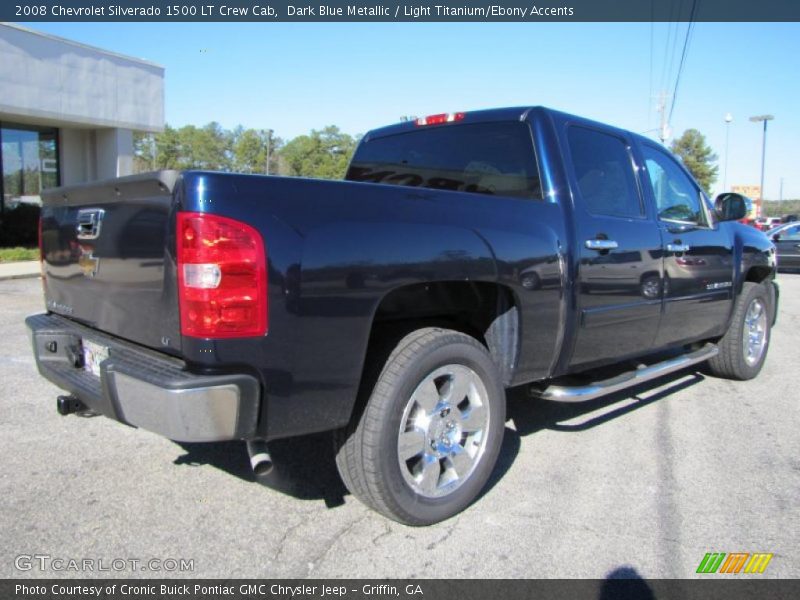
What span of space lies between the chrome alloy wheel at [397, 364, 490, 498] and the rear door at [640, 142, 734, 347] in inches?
74.4

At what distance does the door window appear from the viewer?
14.8 ft

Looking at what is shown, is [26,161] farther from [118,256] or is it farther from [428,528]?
[428,528]

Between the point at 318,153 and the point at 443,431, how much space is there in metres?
58.3

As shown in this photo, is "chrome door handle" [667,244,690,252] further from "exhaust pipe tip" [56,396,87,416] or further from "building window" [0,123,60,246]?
"building window" [0,123,60,246]

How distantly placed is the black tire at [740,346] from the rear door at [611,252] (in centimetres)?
162

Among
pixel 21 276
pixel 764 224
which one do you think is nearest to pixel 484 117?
pixel 21 276

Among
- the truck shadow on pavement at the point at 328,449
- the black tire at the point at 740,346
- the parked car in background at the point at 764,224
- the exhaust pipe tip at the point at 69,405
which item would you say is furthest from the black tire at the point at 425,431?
the parked car in background at the point at 764,224

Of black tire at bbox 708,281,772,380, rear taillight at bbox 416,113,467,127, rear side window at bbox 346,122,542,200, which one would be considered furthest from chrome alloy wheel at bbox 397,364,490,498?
black tire at bbox 708,281,772,380

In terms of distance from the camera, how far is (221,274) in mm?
2283

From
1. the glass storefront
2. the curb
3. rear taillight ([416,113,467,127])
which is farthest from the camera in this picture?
the glass storefront

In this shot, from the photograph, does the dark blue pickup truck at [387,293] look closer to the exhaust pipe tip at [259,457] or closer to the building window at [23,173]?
the exhaust pipe tip at [259,457]

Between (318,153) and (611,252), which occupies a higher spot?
(318,153)

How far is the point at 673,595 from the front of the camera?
2.55 m

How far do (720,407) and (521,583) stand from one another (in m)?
3.21
